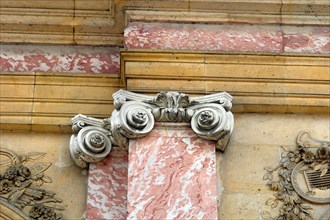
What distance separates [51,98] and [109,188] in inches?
39.6

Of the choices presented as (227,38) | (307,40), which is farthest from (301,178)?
(227,38)

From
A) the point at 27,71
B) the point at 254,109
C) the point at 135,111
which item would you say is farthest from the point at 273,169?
the point at 27,71

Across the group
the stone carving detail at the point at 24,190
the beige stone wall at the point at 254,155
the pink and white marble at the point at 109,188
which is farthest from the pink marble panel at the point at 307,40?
the stone carving detail at the point at 24,190

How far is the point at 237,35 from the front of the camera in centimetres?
826

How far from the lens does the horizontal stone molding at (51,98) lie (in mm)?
8266

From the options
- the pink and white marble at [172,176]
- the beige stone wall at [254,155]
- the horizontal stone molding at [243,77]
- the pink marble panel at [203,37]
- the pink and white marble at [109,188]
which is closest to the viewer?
the pink and white marble at [172,176]

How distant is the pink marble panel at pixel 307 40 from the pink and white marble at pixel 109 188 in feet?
5.51

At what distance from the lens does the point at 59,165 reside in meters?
8.16

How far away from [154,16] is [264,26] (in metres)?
0.95

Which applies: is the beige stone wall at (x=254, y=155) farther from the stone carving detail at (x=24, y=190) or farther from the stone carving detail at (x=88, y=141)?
the stone carving detail at (x=24, y=190)

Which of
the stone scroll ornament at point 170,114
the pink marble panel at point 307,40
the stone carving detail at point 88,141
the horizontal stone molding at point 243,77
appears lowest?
the stone carving detail at point 88,141

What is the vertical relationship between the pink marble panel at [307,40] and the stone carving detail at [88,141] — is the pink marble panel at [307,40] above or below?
above

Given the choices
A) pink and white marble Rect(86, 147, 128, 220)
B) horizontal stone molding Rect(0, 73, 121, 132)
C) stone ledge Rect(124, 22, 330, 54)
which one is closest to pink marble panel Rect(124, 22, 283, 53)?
stone ledge Rect(124, 22, 330, 54)

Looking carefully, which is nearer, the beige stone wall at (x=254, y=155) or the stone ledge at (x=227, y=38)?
the beige stone wall at (x=254, y=155)
